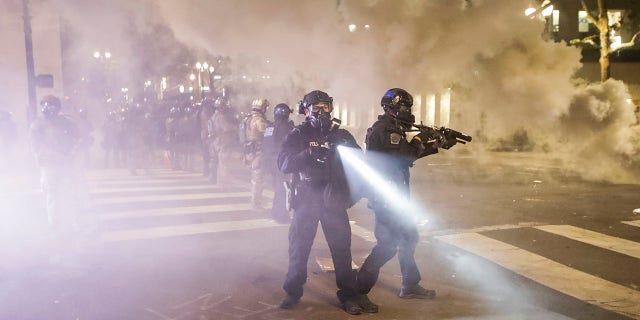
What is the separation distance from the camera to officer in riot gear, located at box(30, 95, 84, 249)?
6.21m

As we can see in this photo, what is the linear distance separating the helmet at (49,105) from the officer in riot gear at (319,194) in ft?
12.4

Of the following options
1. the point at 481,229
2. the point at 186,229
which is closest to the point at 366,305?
the point at 481,229

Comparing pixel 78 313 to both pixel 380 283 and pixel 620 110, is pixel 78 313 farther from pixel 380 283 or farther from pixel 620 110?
pixel 620 110

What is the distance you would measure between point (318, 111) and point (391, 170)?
738 mm

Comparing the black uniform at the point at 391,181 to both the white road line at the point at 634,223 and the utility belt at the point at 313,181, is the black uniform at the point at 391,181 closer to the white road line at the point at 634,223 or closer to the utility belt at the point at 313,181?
the utility belt at the point at 313,181

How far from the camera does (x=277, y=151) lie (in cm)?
700

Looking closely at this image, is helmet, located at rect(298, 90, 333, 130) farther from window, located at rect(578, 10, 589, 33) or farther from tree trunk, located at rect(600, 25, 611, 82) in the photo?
window, located at rect(578, 10, 589, 33)

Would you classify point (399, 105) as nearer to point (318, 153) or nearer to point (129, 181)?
point (318, 153)

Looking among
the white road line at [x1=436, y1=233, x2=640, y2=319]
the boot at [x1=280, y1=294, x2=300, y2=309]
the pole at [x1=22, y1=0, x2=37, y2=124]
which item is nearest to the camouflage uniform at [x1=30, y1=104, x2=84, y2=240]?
the boot at [x1=280, y1=294, x2=300, y2=309]

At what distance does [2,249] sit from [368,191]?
4.50 m

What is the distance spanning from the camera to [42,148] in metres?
6.17

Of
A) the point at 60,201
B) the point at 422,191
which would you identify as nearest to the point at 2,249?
the point at 60,201

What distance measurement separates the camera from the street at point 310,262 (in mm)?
4066

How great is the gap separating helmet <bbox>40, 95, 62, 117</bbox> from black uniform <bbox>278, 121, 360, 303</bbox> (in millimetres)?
3805
